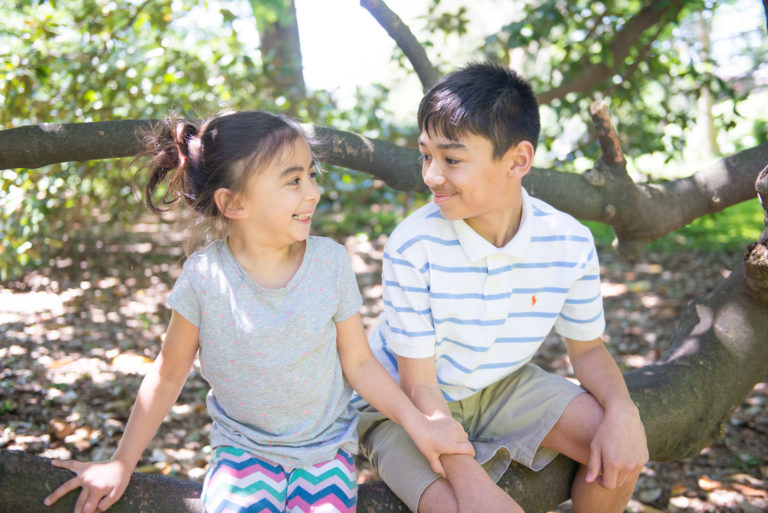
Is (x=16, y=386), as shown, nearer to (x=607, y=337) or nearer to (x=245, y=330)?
(x=245, y=330)

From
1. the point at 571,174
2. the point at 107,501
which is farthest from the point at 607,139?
the point at 107,501

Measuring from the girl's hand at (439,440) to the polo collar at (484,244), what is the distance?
50cm

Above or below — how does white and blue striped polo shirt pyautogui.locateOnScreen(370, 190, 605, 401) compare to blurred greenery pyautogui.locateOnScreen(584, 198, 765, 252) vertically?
above

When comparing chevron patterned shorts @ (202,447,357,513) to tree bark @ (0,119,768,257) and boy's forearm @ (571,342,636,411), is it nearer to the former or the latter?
boy's forearm @ (571,342,636,411)

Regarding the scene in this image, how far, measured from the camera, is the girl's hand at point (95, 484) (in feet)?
4.96

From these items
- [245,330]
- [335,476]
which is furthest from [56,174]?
[335,476]

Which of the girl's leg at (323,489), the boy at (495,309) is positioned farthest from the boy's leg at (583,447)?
the girl's leg at (323,489)

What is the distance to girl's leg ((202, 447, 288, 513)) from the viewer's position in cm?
156

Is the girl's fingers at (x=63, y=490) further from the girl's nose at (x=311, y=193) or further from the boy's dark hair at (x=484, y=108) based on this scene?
the boy's dark hair at (x=484, y=108)

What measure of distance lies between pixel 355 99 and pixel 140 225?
365cm

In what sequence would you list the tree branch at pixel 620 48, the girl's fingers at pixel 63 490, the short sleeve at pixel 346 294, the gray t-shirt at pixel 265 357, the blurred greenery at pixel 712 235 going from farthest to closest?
1. the blurred greenery at pixel 712 235
2. the tree branch at pixel 620 48
3. the short sleeve at pixel 346 294
4. the gray t-shirt at pixel 265 357
5. the girl's fingers at pixel 63 490

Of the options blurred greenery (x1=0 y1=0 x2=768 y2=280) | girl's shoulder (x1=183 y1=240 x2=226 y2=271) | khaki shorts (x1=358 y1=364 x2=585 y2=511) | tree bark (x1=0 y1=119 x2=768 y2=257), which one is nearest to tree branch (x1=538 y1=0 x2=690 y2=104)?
blurred greenery (x1=0 y1=0 x2=768 y2=280)

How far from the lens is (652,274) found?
5758 millimetres

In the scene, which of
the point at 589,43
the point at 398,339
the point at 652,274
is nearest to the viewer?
the point at 398,339
